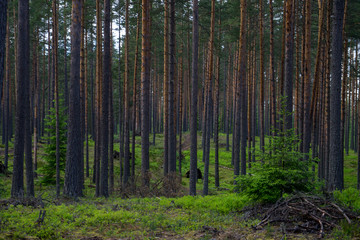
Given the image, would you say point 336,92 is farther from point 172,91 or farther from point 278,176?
point 172,91

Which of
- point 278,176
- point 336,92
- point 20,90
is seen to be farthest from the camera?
point 20,90

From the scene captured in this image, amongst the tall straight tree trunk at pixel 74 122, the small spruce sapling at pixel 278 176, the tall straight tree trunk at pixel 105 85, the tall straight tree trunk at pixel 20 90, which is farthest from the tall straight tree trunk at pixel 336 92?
the tall straight tree trunk at pixel 20 90

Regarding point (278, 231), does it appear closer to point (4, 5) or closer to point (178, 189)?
point (4, 5)

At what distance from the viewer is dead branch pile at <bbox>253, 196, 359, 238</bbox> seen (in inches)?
214

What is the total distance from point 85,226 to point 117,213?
105cm

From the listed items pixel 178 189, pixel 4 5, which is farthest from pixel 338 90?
pixel 4 5

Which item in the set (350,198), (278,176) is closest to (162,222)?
(278,176)

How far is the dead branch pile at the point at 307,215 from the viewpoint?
214 inches

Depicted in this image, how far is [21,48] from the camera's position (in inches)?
448

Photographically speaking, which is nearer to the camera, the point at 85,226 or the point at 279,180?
the point at 85,226

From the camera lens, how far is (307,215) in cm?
596

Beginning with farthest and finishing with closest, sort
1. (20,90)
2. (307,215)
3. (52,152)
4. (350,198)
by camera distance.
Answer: (52,152), (20,90), (350,198), (307,215)

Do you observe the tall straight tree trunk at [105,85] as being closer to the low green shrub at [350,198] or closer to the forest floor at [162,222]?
the forest floor at [162,222]

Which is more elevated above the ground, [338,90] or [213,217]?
[338,90]
